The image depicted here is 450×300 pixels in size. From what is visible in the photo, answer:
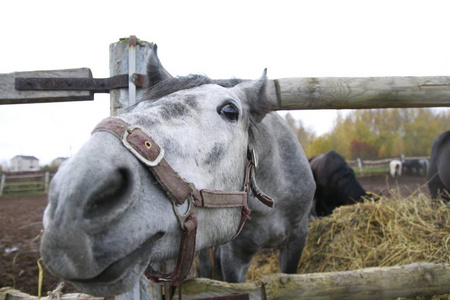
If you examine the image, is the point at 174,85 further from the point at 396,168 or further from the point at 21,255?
the point at 396,168

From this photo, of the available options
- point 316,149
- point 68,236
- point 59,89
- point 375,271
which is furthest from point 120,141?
point 316,149

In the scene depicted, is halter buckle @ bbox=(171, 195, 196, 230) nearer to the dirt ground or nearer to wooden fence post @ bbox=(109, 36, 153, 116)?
wooden fence post @ bbox=(109, 36, 153, 116)

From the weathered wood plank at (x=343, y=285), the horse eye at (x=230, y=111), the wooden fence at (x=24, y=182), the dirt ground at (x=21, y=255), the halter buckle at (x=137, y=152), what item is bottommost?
the wooden fence at (x=24, y=182)

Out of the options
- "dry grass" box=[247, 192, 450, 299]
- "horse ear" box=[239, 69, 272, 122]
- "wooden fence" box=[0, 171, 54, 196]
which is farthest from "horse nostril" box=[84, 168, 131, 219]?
"wooden fence" box=[0, 171, 54, 196]

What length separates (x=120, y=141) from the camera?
3.67ft

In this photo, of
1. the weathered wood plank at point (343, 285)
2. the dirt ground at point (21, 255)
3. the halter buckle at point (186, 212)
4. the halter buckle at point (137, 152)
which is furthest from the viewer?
the dirt ground at point (21, 255)

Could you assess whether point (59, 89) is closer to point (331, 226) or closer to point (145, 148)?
point (145, 148)

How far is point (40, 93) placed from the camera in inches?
82.5

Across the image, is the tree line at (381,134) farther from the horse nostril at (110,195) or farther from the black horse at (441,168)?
the horse nostril at (110,195)

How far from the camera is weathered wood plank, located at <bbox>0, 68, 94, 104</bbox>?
207 cm

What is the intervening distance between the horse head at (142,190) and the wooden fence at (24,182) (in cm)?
2258

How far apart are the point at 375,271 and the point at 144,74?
2.16 m

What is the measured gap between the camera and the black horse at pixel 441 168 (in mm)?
4982

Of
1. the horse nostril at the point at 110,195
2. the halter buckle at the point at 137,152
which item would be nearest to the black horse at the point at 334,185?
the halter buckle at the point at 137,152
